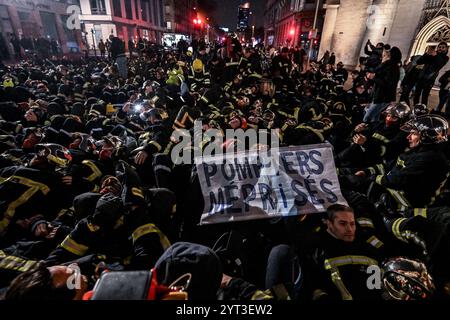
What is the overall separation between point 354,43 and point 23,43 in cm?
2903

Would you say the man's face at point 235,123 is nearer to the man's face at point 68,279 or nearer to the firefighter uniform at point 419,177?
the firefighter uniform at point 419,177

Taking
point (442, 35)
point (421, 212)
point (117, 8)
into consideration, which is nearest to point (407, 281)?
point (421, 212)

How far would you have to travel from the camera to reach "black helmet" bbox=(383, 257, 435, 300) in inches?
67.6

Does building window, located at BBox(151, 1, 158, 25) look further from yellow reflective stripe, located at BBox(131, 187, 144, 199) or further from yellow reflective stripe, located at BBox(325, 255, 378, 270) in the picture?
yellow reflective stripe, located at BBox(325, 255, 378, 270)

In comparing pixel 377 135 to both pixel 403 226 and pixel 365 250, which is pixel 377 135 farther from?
pixel 365 250

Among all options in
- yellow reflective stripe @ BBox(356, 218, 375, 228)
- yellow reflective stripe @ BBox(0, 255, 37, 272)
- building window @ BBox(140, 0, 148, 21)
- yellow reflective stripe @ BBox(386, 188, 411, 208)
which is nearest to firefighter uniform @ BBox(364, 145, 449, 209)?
yellow reflective stripe @ BBox(386, 188, 411, 208)

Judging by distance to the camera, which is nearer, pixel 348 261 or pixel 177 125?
pixel 348 261

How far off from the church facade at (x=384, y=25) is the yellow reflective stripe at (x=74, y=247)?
55.4 ft

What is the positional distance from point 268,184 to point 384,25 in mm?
18716

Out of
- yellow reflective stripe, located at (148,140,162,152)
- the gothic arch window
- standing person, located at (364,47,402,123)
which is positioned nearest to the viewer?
yellow reflective stripe, located at (148,140,162,152)

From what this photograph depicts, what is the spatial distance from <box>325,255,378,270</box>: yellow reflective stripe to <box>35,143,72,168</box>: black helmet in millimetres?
3996

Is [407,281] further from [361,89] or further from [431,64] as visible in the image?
[431,64]

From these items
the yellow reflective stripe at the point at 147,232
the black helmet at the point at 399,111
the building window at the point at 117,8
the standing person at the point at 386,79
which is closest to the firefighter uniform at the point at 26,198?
the yellow reflective stripe at the point at 147,232

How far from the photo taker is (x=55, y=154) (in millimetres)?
3932
